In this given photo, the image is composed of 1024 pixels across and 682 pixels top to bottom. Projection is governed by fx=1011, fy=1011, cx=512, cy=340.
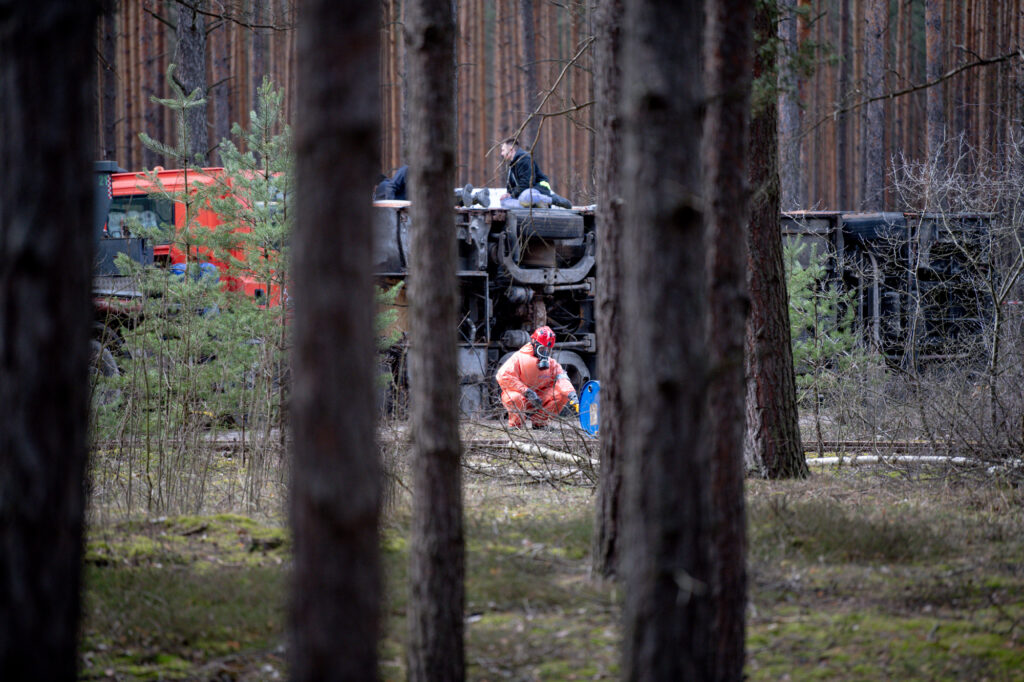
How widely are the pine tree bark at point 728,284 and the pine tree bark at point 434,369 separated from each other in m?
1.00

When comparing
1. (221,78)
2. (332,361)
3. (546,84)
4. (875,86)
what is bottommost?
(332,361)

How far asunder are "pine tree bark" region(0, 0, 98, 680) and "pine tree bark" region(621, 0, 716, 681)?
161cm

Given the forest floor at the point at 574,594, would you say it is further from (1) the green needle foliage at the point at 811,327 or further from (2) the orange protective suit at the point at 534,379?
(1) the green needle foliage at the point at 811,327

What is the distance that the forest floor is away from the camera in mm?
4492

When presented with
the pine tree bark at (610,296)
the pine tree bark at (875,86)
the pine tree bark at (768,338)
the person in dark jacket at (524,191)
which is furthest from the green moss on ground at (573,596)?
the pine tree bark at (875,86)

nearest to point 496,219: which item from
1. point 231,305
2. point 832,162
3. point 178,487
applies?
point 231,305

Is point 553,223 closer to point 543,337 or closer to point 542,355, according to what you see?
point 543,337

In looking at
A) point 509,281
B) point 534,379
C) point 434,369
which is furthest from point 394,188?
point 434,369

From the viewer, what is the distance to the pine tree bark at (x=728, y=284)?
3812 millimetres

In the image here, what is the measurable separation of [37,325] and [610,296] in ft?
11.0

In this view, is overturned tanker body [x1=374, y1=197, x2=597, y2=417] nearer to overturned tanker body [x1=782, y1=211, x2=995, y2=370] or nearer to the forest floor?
overturned tanker body [x1=782, y1=211, x2=995, y2=370]

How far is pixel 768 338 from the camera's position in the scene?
8398 millimetres

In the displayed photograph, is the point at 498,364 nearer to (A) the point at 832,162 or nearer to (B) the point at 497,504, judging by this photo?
(B) the point at 497,504

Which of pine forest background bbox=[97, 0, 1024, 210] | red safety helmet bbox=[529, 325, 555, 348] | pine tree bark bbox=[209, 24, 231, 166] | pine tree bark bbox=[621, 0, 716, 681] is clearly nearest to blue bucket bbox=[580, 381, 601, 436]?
red safety helmet bbox=[529, 325, 555, 348]
